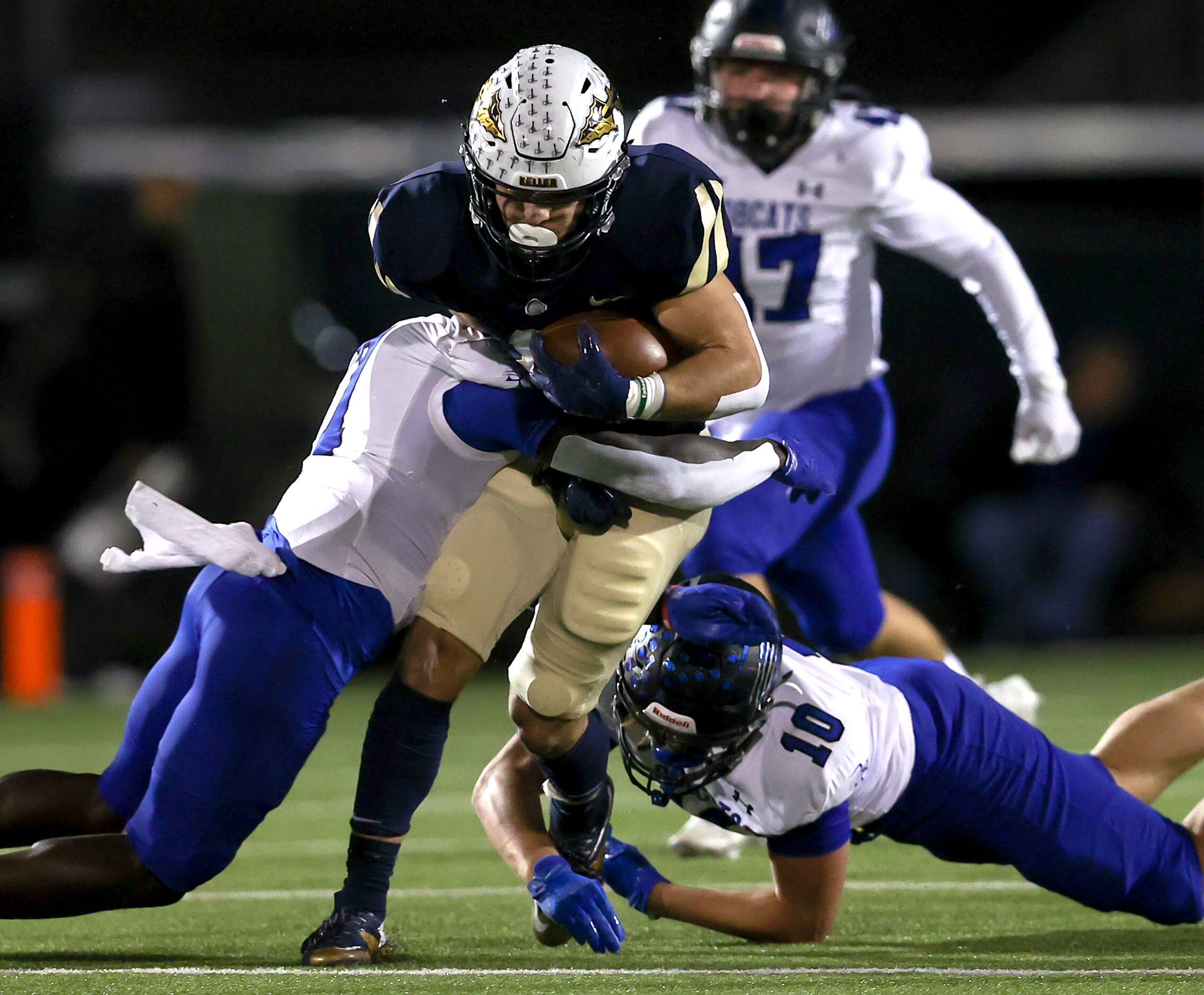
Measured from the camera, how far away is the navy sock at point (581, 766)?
117 inches

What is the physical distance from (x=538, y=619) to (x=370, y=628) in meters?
0.26

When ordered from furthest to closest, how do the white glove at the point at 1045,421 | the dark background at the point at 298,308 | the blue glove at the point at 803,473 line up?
1. the dark background at the point at 298,308
2. the white glove at the point at 1045,421
3. the blue glove at the point at 803,473

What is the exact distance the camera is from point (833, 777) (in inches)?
111

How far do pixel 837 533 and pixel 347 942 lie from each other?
5.12ft

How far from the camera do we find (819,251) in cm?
407

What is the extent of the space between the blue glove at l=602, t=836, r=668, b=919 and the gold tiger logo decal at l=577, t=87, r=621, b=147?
1.06 meters

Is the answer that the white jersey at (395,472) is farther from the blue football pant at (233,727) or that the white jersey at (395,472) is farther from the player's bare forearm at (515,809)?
the player's bare forearm at (515,809)

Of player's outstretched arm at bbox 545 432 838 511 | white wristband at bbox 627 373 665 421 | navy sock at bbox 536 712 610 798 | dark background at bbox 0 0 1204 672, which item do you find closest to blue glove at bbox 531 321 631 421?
white wristband at bbox 627 373 665 421

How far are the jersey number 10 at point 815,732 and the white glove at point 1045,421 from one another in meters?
1.44

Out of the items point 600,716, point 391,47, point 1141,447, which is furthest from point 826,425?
point 391,47

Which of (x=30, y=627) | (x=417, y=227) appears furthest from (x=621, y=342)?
(x=30, y=627)

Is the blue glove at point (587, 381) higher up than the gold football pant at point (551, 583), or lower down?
higher up

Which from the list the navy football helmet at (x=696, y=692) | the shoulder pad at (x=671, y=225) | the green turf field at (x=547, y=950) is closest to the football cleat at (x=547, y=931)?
the green turf field at (x=547, y=950)

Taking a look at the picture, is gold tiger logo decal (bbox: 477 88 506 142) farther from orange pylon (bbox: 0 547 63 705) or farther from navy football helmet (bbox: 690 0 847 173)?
orange pylon (bbox: 0 547 63 705)
